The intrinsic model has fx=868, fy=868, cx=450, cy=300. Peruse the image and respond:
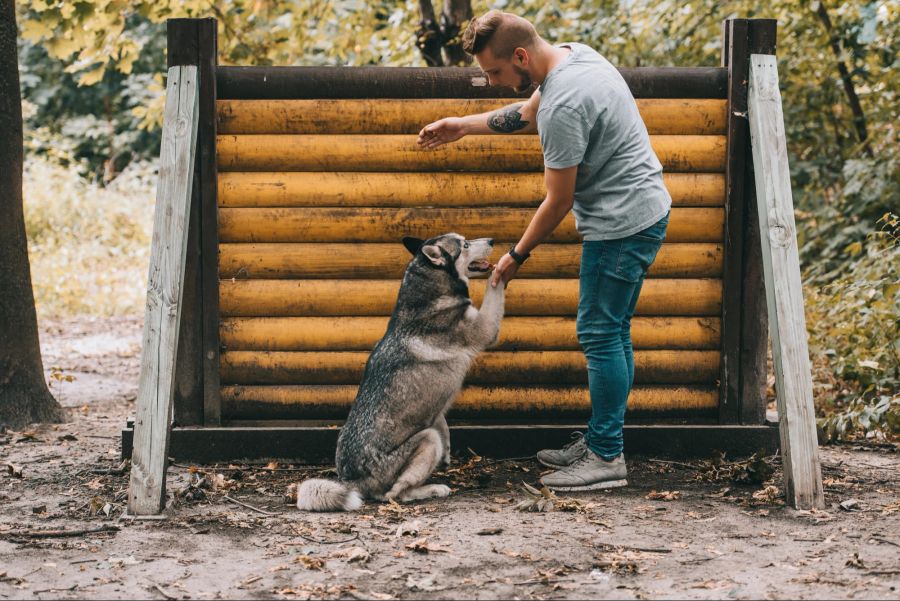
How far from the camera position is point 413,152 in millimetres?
5406

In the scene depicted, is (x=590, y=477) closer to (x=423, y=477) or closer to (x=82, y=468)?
(x=423, y=477)

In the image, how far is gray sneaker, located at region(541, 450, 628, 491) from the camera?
15.7 ft

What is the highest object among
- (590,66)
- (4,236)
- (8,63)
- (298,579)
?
(8,63)

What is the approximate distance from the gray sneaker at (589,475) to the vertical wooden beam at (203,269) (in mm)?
2179

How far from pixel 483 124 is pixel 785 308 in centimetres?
196

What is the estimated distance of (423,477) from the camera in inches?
185

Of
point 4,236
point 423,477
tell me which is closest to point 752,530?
point 423,477

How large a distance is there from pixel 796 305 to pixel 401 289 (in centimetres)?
217

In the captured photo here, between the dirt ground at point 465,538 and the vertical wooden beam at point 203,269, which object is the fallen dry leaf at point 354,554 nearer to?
the dirt ground at point 465,538

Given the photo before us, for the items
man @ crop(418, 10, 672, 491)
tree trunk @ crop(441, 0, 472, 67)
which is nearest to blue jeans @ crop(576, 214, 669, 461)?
man @ crop(418, 10, 672, 491)

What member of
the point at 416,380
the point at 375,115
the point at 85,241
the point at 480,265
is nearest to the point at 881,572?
the point at 416,380

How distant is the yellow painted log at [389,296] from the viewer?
5.48 meters

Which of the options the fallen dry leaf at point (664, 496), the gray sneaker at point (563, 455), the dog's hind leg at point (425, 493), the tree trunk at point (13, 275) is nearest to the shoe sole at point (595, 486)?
the fallen dry leaf at point (664, 496)

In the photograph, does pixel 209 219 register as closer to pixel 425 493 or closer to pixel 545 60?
pixel 425 493
